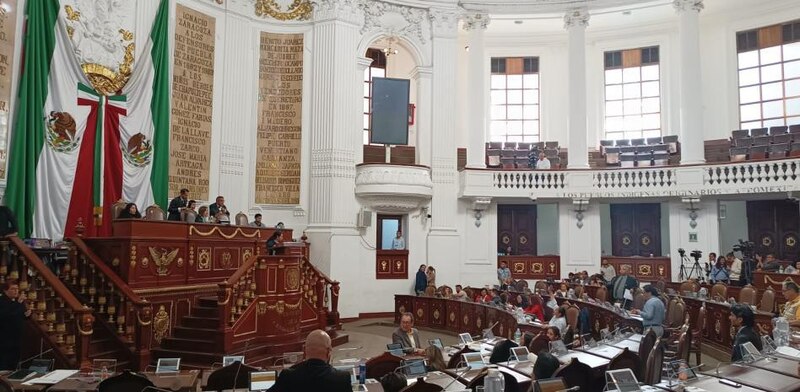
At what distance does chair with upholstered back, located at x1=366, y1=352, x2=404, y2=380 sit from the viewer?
19.4 feet

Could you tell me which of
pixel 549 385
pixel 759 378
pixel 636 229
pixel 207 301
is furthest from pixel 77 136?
pixel 636 229

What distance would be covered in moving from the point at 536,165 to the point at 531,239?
2.71m

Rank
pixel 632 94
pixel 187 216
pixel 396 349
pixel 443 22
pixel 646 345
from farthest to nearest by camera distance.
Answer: pixel 632 94 → pixel 443 22 → pixel 187 216 → pixel 396 349 → pixel 646 345

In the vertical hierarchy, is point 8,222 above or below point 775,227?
below

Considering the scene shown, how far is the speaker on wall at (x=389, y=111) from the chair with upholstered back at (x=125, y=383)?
12884 millimetres

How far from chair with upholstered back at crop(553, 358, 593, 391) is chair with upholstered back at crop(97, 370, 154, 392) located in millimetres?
3505

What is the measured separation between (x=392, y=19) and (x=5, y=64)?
33.7ft

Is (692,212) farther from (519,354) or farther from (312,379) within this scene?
(312,379)

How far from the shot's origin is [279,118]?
16.6 meters

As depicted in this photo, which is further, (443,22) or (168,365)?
(443,22)

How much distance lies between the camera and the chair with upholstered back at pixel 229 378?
5227 mm

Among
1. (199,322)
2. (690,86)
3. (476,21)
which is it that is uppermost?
(476,21)

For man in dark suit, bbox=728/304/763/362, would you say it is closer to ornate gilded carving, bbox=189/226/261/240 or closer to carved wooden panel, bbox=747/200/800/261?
ornate gilded carving, bbox=189/226/261/240

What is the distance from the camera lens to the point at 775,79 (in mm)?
18469
